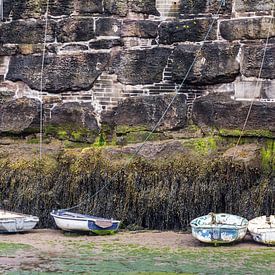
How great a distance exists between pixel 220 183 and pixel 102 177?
2297 mm

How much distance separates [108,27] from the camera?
17.3 m

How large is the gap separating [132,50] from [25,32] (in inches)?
92.7

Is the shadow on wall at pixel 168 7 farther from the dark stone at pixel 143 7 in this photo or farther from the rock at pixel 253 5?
the rock at pixel 253 5

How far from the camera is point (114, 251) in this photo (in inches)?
557

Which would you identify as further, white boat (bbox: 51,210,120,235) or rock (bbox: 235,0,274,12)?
rock (bbox: 235,0,274,12)

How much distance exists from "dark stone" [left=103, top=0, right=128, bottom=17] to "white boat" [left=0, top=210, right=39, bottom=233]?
4542mm

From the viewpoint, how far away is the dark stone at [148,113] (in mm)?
16828

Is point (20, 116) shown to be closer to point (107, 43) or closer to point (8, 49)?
point (8, 49)

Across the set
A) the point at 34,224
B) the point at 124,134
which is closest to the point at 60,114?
the point at 124,134

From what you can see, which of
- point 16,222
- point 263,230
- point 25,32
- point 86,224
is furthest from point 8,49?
point 263,230

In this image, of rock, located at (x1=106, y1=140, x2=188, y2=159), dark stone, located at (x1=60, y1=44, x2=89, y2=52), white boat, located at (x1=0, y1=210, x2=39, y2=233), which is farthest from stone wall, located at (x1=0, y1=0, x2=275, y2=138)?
white boat, located at (x1=0, y1=210, x2=39, y2=233)

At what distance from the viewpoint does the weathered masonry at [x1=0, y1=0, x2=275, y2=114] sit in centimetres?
1650

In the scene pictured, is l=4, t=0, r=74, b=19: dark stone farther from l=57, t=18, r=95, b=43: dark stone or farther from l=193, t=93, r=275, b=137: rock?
l=193, t=93, r=275, b=137: rock

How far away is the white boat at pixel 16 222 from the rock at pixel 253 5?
5660mm
